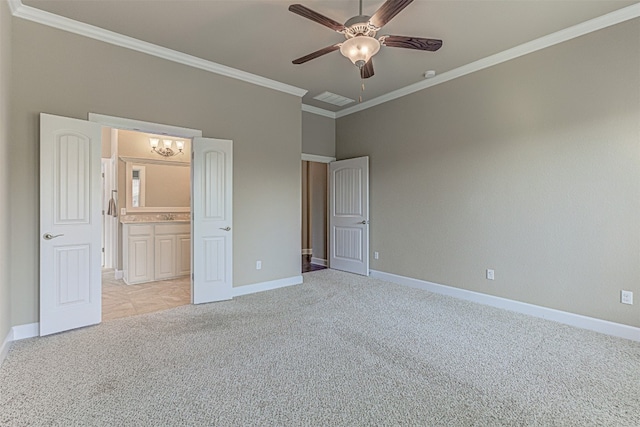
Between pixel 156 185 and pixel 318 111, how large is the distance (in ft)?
10.6

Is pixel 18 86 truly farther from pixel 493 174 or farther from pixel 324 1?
pixel 493 174

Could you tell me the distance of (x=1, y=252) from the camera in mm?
2402

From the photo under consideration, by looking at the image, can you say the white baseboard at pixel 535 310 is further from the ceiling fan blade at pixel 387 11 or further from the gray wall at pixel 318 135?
the ceiling fan blade at pixel 387 11

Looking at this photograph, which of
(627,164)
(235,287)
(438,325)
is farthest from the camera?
(235,287)

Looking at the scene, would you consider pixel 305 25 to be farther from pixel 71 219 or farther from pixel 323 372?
pixel 323 372

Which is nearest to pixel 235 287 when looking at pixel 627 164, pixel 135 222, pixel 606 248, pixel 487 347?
pixel 135 222

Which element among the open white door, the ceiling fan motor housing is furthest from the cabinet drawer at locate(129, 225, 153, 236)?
the ceiling fan motor housing

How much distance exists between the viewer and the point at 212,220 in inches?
151

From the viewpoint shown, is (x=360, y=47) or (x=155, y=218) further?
(x=155, y=218)

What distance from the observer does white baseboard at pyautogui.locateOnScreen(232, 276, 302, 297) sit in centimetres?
417

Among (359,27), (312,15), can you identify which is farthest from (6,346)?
(359,27)

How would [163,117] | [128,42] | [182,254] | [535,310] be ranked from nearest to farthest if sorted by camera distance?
1. [128,42]
2. [535,310]
3. [163,117]
4. [182,254]

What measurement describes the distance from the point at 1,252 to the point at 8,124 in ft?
3.71

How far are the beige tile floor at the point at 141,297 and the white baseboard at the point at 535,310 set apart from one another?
10.8 feet
